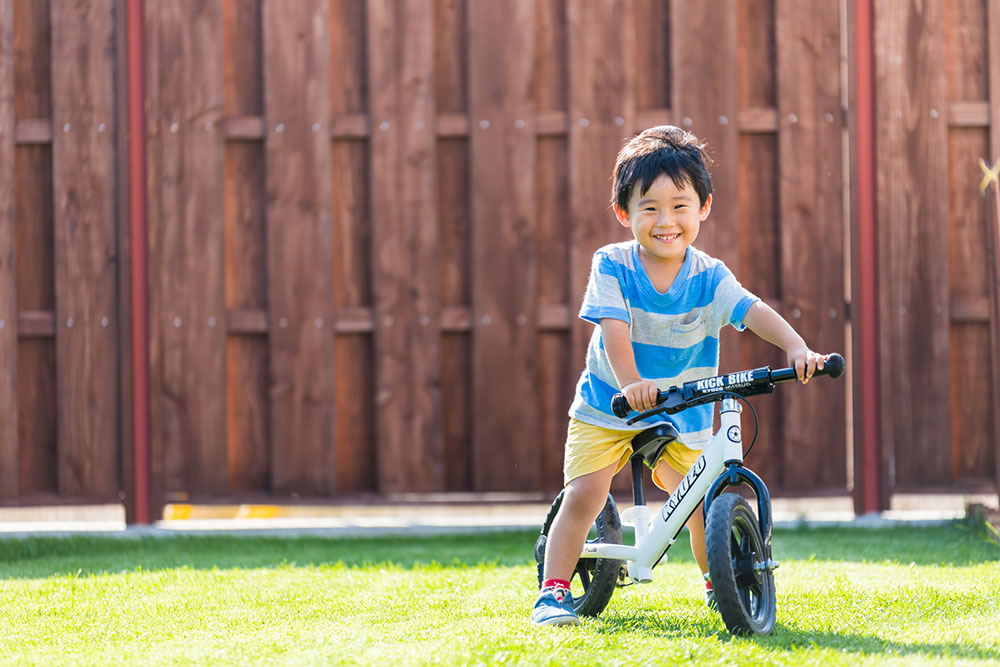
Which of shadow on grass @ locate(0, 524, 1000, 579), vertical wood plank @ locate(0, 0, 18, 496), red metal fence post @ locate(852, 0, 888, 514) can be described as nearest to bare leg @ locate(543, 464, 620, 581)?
shadow on grass @ locate(0, 524, 1000, 579)

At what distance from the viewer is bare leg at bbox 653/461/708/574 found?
2.82m

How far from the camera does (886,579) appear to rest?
327cm

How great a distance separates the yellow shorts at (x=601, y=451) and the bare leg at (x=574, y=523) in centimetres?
3

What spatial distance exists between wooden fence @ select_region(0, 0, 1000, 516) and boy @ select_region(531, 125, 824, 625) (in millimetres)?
1771

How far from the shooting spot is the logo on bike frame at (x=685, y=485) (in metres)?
2.54

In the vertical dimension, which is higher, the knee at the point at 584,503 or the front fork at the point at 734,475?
the front fork at the point at 734,475

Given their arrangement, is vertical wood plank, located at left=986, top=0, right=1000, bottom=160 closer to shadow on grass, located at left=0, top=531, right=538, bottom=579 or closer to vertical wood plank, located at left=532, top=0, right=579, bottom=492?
vertical wood plank, located at left=532, top=0, right=579, bottom=492

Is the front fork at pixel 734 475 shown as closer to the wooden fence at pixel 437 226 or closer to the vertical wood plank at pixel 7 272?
the wooden fence at pixel 437 226

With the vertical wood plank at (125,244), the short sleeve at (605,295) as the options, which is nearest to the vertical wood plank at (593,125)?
the short sleeve at (605,295)

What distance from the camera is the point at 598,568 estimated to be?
2.78 metres

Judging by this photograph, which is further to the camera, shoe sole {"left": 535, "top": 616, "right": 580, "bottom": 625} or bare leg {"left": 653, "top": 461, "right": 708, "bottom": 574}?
bare leg {"left": 653, "top": 461, "right": 708, "bottom": 574}

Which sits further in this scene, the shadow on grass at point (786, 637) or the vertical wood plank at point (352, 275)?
the vertical wood plank at point (352, 275)

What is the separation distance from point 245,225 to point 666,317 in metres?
2.52

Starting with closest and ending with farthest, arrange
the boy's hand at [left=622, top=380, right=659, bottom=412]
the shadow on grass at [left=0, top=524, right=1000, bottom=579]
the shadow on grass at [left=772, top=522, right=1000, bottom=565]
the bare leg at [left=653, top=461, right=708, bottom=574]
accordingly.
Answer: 1. the boy's hand at [left=622, top=380, right=659, bottom=412]
2. the bare leg at [left=653, top=461, right=708, bottom=574]
3. the shadow on grass at [left=772, top=522, right=1000, bottom=565]
4. the shadow on grass at [left=0, top=524, right=1000, bottom=579]
